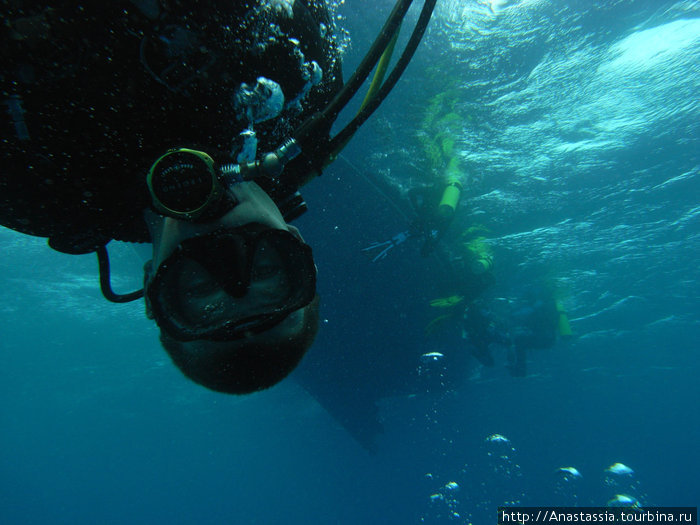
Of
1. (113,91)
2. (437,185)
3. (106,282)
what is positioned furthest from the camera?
(437,185)

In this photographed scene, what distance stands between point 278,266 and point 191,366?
2.23ft

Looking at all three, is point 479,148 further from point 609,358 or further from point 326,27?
point 609,358

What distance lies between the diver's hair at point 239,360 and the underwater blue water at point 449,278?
24.8 feet

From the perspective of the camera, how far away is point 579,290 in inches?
829

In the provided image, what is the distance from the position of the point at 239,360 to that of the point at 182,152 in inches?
38.5

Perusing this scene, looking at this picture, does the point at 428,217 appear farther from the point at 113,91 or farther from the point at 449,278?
the point at 113,91

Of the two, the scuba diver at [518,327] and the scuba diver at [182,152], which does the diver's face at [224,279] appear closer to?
the scuba diver at [182,152]

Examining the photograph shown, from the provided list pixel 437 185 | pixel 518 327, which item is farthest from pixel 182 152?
pixel 518 327

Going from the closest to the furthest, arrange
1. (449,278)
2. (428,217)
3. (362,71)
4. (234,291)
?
1. (234,291)
2. (362,71)
3. (428,217)
4. (449,278)

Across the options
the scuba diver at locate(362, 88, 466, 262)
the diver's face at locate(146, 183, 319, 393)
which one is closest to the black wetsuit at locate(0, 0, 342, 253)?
the diver's face at locate(146, 183, 319, 393)

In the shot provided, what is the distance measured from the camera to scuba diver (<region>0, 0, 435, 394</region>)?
57.6 inches

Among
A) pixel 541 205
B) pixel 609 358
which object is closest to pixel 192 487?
pixel 609 358

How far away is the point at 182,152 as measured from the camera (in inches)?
57.9

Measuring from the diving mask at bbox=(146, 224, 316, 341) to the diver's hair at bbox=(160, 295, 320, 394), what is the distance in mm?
71
